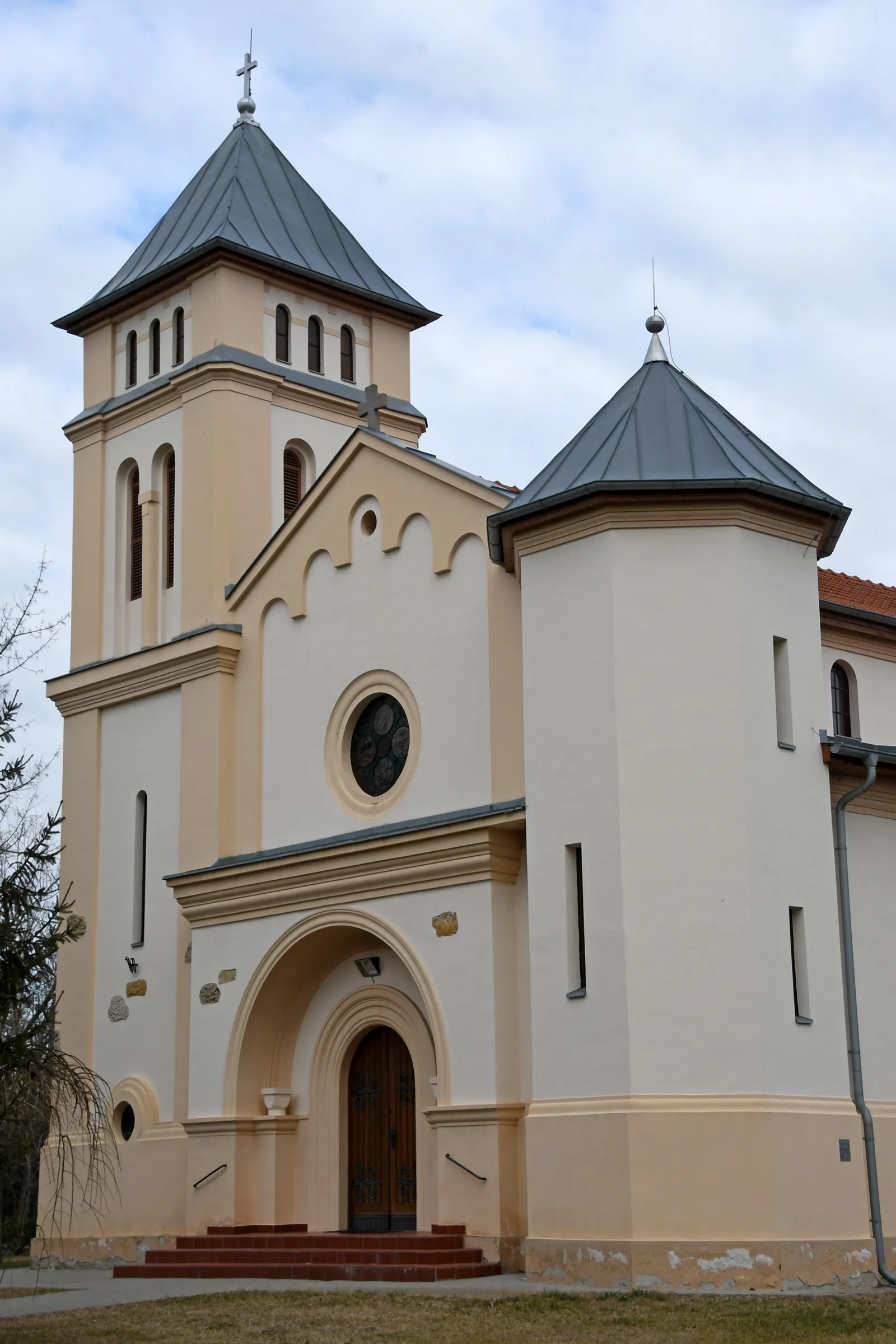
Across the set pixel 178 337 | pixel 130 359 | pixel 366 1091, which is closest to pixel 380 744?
pixel 366 1091

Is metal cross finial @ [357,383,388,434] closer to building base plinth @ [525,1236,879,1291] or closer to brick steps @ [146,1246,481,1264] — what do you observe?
brick steps @ [146,1246,481,1264]

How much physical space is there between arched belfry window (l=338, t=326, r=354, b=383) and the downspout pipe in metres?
11.9

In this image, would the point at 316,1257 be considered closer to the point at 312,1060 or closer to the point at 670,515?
the point at 312,1060

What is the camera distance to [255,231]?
94.8ft

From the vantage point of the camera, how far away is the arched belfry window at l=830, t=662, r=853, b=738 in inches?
1032

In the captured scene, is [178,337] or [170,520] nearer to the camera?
[170,520]

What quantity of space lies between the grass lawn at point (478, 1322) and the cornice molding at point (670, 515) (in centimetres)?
802

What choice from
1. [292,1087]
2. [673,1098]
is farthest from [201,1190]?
[673,1098]

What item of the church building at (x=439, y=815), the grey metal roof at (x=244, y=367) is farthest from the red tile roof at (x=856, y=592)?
the grey metal roof at (x=244, y=367)

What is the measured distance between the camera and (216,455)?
27.4 m

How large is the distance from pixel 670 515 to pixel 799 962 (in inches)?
196

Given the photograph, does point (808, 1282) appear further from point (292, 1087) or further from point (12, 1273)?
point (12, 1273)

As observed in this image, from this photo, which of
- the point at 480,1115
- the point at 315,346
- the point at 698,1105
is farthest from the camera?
the point at 315,346

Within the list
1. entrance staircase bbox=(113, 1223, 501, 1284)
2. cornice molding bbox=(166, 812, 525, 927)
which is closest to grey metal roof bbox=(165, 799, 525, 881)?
cornice molding bbox=(166, 812, 525, 927)
